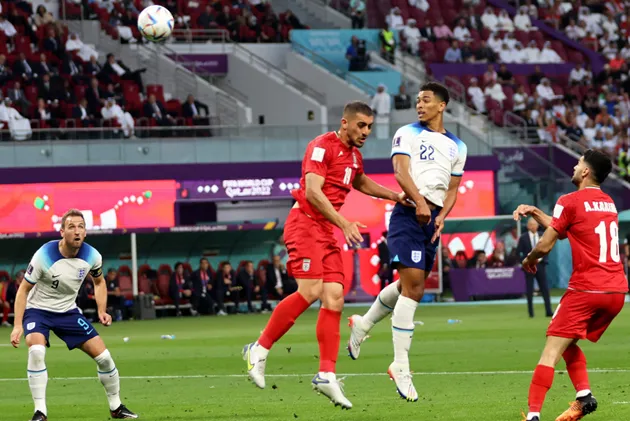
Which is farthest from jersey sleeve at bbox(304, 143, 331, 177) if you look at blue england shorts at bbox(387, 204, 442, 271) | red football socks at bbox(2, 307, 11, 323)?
red football socks at bbox(2, 307, 11, 323)

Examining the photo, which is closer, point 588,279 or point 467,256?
point 588,279

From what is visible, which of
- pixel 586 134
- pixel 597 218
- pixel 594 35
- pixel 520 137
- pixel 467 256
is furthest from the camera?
pixel 594 35

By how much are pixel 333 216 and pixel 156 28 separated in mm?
18125

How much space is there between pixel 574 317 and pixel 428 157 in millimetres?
2568

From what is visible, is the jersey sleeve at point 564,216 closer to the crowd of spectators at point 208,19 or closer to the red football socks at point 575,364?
the red football socks at point 575,364

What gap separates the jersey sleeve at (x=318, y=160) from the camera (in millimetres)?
11469

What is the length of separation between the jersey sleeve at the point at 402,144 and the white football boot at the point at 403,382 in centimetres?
187

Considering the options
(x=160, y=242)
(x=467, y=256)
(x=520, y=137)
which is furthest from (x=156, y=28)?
(x=520, y=137)

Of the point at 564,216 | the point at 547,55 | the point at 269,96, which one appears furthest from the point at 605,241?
the point at 547,55

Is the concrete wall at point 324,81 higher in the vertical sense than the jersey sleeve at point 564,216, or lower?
lower

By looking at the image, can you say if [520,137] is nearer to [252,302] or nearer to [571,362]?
[252,302]

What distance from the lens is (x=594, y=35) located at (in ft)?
165

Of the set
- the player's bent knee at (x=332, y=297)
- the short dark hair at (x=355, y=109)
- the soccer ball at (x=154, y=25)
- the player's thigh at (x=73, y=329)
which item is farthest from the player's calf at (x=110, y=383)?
the soccer ball at (x=154, y=25)

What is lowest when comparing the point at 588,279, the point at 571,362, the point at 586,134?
the point at 586,134
